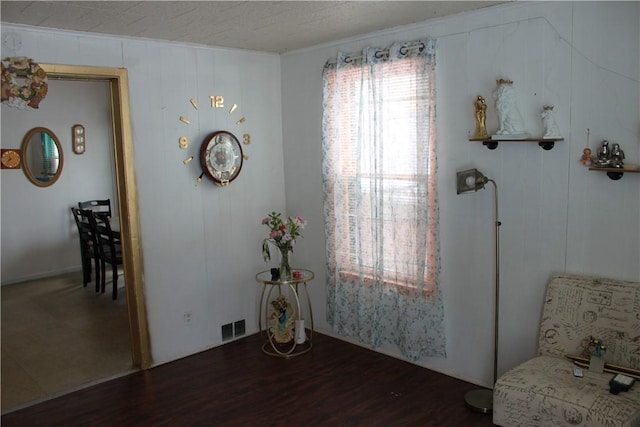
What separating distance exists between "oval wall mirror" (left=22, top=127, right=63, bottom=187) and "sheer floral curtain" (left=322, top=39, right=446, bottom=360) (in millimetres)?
3992

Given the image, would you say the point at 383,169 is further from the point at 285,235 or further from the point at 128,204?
the point at 128,204

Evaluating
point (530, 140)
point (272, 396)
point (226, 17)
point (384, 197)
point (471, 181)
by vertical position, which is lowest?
point (272, 396)

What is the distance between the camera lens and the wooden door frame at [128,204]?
368 centimetres

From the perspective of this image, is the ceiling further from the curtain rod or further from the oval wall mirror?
the oval wall mirror

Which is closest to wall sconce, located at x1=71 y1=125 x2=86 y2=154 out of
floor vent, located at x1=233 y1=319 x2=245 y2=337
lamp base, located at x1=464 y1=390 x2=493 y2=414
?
floor vent, located at x1=233 y1=319 x2=245 y2=337

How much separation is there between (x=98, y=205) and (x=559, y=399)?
5.73 m

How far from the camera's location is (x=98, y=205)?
6.64 meters

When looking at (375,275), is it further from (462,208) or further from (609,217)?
(609,217)

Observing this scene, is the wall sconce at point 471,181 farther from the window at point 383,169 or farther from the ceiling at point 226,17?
the ceiling at point 226,17

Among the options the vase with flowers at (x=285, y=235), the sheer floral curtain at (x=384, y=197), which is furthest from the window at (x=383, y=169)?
the vase with flowers at (x=285, y=235)

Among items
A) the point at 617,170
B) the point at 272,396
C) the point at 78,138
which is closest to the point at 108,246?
the point at 78,138

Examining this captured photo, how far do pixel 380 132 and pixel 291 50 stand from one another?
1201 millimetres

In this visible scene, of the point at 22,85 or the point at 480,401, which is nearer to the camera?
the point at 22,85

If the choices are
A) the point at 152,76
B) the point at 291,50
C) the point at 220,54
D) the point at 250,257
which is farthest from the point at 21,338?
the point at 291,50
